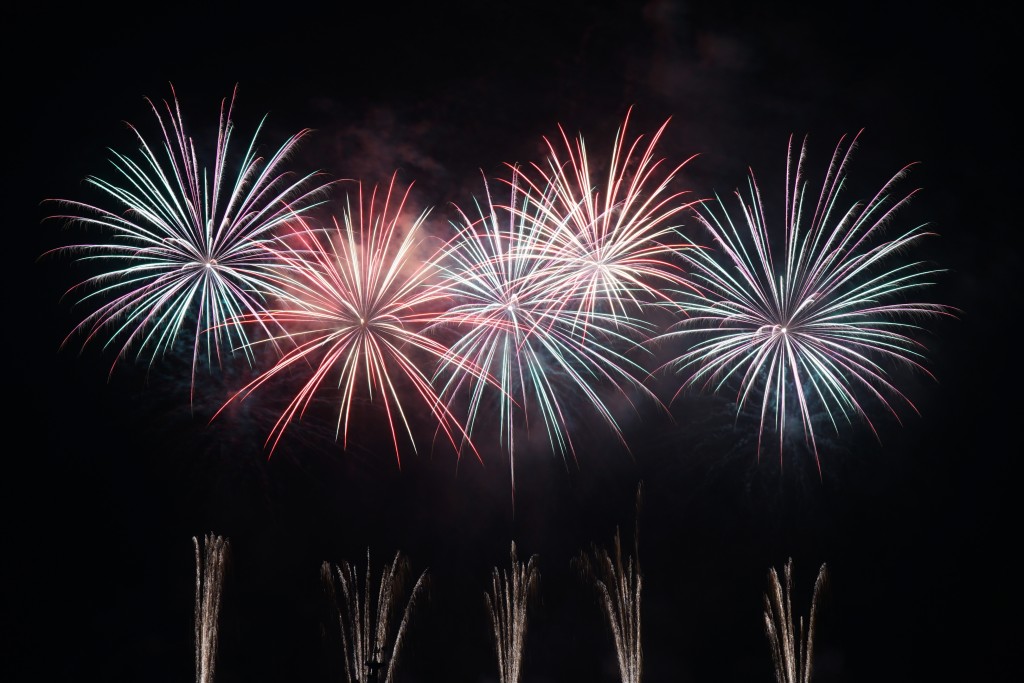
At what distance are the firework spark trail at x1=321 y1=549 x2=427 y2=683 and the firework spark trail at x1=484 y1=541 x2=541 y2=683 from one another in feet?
8.77

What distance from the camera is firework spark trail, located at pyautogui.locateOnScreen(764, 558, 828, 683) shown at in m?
24.8

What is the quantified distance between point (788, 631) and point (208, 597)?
20563 mm

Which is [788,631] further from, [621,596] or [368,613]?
[368,613]

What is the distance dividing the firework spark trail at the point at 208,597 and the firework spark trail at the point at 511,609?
30.4 ft

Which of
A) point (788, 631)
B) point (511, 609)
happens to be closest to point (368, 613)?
point (511, 609)

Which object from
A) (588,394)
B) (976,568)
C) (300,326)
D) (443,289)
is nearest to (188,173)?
(300,326)

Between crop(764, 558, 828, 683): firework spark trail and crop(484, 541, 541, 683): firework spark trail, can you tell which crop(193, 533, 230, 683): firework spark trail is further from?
crop(764, 558, 828, 683): firework spark trail

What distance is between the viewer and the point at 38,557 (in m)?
22.8

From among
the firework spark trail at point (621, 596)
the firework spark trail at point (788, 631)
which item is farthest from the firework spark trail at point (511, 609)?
the firework spark trail at point (788, 631)

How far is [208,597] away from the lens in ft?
81.0

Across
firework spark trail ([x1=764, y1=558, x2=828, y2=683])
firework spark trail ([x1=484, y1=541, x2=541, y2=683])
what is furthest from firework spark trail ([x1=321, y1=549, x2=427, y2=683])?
firework spark trail ([x1=764, y1=558, x2=828, y2=683])

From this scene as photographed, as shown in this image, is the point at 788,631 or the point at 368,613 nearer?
the point at 368,613

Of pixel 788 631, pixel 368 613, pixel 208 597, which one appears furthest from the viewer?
pixel 788 631

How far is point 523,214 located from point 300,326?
300 inches
